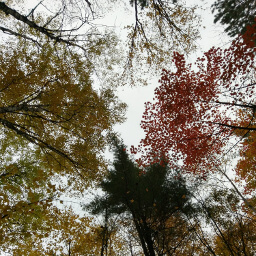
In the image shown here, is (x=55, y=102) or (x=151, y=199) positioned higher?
(x=55, y=102)

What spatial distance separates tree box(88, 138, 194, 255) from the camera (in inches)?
200

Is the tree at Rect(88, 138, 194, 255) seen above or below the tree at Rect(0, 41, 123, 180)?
below

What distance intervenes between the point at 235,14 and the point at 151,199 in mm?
6440

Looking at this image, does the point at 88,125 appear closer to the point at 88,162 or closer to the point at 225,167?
the point at 88,162

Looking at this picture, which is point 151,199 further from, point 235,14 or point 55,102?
point 235,14

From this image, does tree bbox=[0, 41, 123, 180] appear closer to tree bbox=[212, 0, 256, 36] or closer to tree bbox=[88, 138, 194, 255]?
tree bbox=[88, 138, 194, 255]

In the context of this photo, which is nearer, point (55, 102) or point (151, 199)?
point (55, 102)

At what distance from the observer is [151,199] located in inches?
249

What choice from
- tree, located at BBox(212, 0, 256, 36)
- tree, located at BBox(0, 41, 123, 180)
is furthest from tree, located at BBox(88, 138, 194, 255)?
tree, located at BBox(212, 0, 256, 36)

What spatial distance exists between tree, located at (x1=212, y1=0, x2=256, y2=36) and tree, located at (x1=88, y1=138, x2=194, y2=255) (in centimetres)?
502

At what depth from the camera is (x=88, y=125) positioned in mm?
6238

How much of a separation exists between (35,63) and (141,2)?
406 centimetres

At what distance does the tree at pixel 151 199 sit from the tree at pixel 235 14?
5023 millimetres

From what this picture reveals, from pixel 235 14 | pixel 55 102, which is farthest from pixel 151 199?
pixel 235 14
